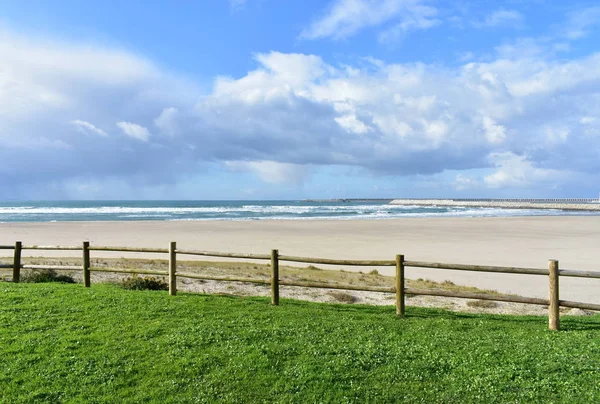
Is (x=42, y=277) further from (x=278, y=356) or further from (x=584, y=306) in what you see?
(x=584, y=306)

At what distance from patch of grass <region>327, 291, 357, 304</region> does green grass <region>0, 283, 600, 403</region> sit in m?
3.73

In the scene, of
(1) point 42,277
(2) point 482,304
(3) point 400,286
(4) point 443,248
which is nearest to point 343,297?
(2) point 482,304

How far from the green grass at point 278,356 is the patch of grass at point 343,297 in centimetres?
373

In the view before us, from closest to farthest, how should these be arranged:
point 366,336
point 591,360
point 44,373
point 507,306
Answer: point 44,373, point 591,360, point 366,336, point 507,306

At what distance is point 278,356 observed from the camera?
6.46m

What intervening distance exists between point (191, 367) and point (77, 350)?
195 cm

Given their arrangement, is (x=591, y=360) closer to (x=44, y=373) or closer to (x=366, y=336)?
(x=366, y=336)

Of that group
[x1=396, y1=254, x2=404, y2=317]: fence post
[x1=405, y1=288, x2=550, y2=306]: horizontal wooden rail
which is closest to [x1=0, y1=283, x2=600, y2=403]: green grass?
[x1=396, y1=254, x2=404, y2=317]: fence post

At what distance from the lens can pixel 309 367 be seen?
19.9 feet

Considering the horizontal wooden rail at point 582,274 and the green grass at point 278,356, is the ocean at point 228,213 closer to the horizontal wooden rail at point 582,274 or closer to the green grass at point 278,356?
the green grass at point 278,356

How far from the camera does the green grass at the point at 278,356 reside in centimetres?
547

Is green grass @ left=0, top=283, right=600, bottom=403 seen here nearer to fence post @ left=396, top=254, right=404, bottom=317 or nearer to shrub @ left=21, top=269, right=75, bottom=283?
fence post @ left=396, top=254, right=404, bottom=317

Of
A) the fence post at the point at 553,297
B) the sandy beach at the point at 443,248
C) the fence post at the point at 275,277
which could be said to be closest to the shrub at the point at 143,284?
the fence post at the point at 275,277

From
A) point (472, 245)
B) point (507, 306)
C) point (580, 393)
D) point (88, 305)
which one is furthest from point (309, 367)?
point (472, 245)
